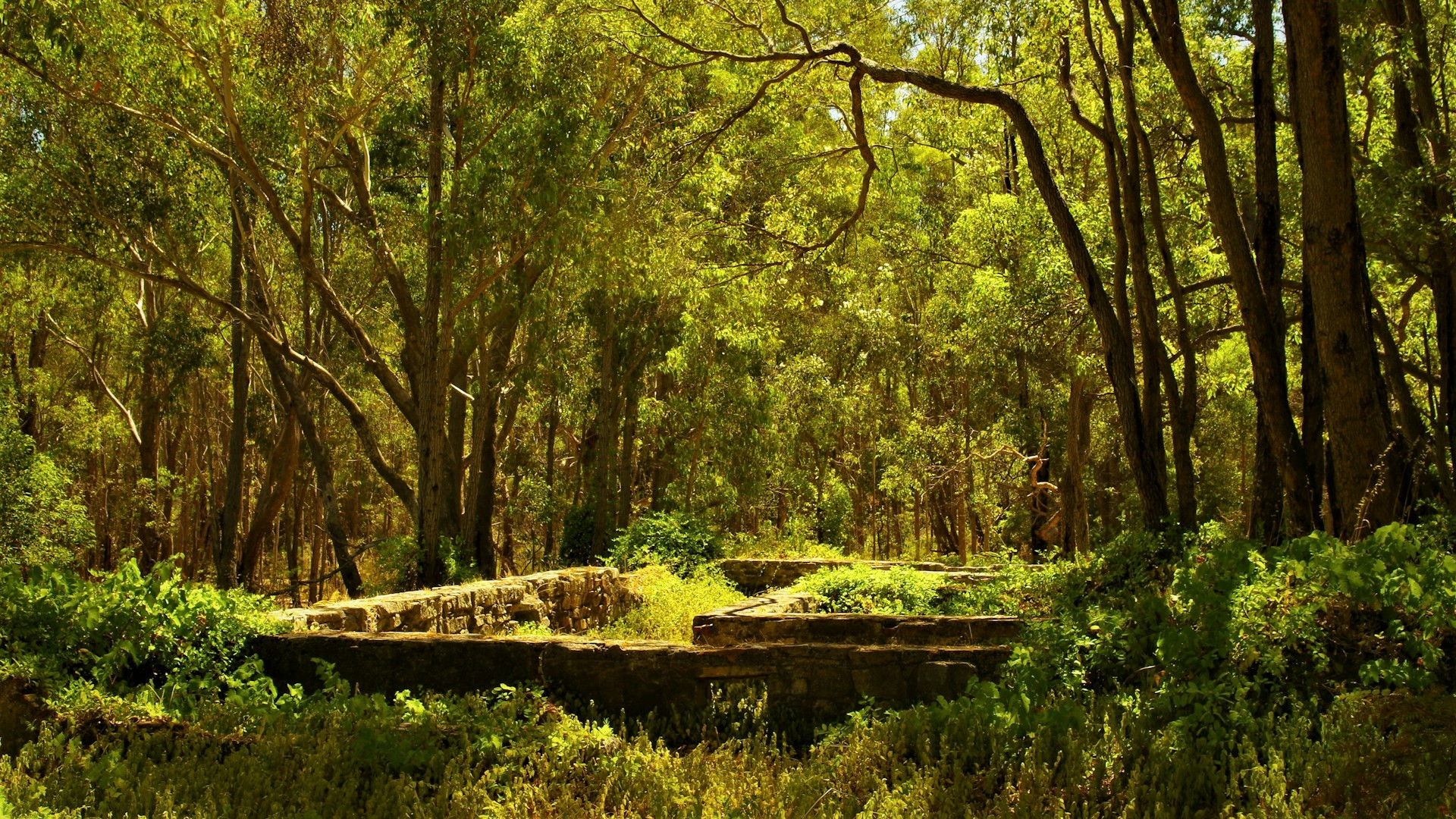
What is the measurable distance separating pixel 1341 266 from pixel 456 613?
23.3 ft

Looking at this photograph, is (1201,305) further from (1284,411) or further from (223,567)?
(223,567)

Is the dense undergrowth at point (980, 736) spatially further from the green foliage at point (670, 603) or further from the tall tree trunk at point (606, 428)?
the tall tree trunk at point (606, 428)

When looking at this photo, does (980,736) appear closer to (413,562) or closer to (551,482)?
(413,562)

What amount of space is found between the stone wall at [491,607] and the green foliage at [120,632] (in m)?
0.76

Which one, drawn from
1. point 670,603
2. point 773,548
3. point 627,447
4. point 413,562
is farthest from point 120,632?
point 773,548

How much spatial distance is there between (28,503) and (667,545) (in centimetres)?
1094

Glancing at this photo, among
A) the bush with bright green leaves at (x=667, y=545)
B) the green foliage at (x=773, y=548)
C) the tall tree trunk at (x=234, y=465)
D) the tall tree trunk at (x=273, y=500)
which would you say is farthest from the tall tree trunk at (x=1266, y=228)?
the tall tree trunk at (x=273, y=500)

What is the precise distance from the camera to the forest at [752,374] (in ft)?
16.5

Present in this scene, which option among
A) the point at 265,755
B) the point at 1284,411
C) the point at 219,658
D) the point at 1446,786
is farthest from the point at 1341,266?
the point at 219,658

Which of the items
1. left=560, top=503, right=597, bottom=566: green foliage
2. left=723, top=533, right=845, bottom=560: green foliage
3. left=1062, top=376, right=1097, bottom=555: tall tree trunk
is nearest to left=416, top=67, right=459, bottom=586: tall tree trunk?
left=560, top=503, right=597, bottom=566: green foliage

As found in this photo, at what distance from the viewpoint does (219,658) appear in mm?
6738

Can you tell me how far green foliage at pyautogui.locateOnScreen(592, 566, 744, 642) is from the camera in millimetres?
10984

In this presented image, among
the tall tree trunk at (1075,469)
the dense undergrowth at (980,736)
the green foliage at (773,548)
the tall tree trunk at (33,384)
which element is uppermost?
the tall tree trunk at (33,384)

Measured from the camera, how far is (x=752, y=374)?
21.2m
